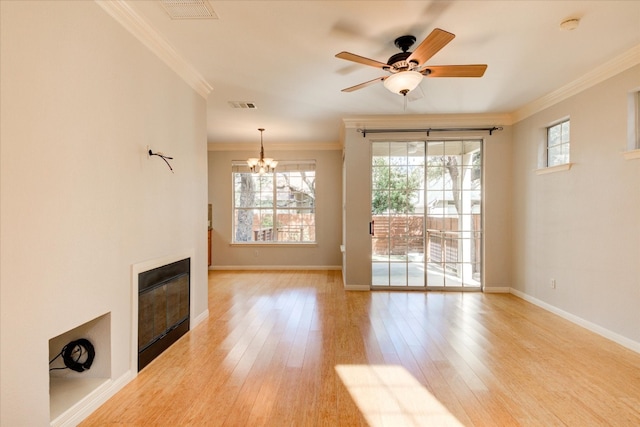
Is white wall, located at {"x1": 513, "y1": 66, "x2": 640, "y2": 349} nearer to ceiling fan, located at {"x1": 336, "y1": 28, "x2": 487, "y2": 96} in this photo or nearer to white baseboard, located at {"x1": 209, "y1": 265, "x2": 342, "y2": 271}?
ceiling fan, located at {"x1": 336, "y1": 28, "x2": 487, "y2": 96}

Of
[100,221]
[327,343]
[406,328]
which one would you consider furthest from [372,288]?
[100,221]

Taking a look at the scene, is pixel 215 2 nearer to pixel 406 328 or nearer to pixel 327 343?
pixel 327 343

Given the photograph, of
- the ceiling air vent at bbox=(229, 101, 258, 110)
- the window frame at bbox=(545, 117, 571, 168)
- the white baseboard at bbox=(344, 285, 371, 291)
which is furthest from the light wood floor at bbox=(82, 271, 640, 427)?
the ceiling air vent at bbox=(229, 101, 258, 110)

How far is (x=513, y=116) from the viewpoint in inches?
192

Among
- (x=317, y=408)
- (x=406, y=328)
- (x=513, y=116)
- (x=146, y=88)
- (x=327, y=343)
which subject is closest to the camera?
(x=317, y=408)

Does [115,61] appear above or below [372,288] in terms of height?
above

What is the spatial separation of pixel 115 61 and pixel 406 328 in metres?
3.53

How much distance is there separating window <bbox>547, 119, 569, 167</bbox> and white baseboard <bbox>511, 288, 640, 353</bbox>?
1821 mm

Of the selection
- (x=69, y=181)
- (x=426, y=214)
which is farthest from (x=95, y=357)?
(x=426, y=214)

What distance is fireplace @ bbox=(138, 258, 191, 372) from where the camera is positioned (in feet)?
8.44

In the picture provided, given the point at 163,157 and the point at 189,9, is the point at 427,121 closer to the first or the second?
the point at 189,9

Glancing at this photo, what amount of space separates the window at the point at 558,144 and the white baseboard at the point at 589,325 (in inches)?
71.7

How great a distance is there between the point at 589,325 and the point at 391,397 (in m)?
2.72

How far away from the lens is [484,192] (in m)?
5.02
